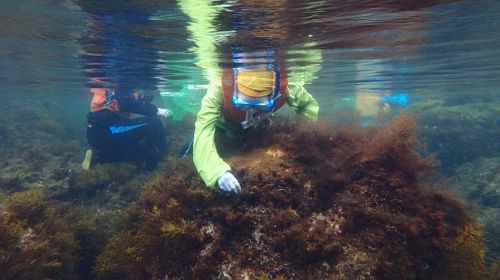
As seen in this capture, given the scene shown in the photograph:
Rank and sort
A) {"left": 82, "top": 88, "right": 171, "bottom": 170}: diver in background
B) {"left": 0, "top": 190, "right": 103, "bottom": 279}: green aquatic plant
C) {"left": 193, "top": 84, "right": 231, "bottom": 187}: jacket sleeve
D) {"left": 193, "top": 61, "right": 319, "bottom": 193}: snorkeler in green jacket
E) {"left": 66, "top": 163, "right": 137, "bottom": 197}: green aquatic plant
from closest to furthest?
1. {"left": 0, "top": 190, "right": 103, "bottom": 279}: green aquatic plant
2. {"left": 193, "top": 84, "right": 231, "bottom": 187}: jacket sleeve
3. {"left": 193, "top": 61, "right": 319, "bottom": 193}: snorkeler in green jacket
4. {"left": 66, "top": 163, "right": 137, "bottom": 197}: green aquatic plant
5. {"left": 82, "top": 88, "right": 171, "bottom": 170}: diver in background

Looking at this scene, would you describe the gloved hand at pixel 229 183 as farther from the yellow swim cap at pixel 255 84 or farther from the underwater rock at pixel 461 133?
the underwater rock at pixel 461 133

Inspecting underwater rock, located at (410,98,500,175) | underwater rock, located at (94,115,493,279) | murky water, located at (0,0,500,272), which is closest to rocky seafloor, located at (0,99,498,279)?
underwater rock, located at (94,115,493,279)

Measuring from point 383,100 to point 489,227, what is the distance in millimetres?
28106

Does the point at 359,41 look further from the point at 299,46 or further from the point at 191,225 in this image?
the point at 191,225

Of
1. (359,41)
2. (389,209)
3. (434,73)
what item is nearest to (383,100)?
(434,73)

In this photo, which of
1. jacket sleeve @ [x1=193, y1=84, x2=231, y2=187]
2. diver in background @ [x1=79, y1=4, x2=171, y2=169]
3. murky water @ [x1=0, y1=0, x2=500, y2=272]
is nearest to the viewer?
jacket sleeve @ [x1=193, y1=84, x2=231, y2=187]

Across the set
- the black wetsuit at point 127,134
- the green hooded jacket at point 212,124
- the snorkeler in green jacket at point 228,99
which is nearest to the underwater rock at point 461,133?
the green hooded jacket at point 212,124

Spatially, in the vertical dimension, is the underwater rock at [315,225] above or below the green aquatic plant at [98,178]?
above

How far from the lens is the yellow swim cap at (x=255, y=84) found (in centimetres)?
594

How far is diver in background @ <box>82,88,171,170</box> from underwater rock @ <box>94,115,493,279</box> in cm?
678

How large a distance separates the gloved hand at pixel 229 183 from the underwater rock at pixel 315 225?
21 cm

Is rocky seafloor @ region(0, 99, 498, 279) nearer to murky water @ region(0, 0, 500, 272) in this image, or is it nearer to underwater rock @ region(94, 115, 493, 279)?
underwater rock @ region(94, 115, 493, 279)

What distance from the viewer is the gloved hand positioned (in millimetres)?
4980

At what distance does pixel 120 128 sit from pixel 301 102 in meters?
7.27
